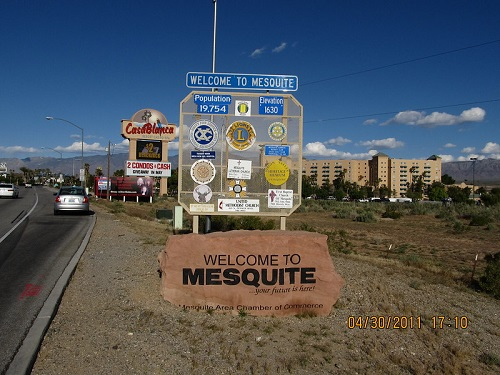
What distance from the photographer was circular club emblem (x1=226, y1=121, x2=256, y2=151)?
427 inches

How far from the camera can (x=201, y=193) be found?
10867mm

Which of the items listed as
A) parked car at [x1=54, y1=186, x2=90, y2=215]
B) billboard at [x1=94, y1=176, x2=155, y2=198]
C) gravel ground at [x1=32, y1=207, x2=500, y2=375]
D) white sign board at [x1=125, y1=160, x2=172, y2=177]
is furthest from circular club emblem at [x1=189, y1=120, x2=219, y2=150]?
billboard at [x1=94, y1=176, x2=155, y2=198]

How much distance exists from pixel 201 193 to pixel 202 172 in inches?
19.5

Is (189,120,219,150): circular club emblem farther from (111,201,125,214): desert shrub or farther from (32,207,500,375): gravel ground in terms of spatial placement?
(111,201,125,214): desert shrub

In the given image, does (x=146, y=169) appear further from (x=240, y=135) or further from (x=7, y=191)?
(x=240, y=135)

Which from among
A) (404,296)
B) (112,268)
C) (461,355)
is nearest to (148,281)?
(112,268)

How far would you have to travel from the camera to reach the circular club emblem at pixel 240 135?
35.6ft

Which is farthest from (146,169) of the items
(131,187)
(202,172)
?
(202,172)

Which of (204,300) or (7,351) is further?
(204,300)

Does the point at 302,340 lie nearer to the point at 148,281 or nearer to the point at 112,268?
the point at 148,281

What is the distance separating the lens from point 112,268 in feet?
31.7

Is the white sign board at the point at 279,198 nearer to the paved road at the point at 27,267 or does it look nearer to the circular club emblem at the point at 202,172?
the circular club emblem at the point at 202,172

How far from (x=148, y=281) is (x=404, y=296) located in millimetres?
4544
